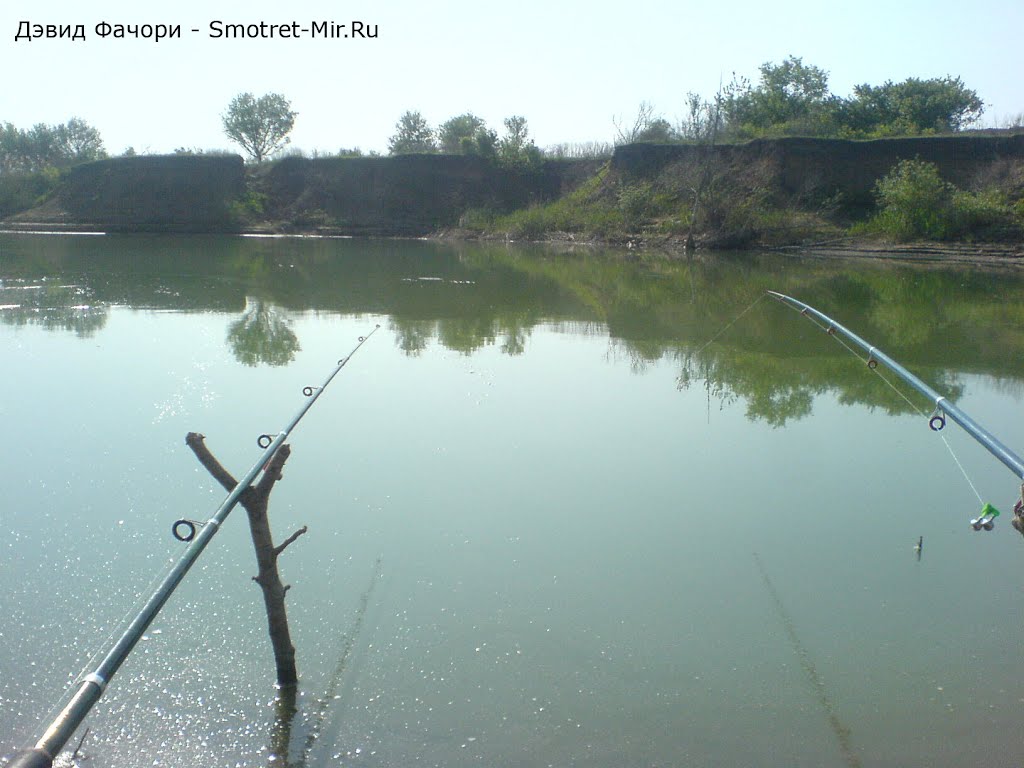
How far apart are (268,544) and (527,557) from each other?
2.06 m

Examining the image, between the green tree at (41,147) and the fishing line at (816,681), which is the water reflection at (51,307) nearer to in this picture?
the fishing line at (816,681)

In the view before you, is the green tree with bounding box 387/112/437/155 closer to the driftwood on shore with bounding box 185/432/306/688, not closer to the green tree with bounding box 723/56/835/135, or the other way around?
the green tree with bounding box 723/56/835/135

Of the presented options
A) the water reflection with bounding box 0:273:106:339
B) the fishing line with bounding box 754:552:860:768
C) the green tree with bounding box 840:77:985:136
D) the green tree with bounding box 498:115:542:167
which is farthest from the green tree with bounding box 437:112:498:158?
the fishing line with bounding box 754:552:860:768

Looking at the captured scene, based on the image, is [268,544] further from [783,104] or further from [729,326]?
[783,104]

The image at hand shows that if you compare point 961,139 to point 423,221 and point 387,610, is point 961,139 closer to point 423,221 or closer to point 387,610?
point 423,221

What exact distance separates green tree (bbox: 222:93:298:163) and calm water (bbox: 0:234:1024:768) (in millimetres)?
57187

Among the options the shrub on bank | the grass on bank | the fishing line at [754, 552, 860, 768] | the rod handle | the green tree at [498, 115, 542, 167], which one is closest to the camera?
the rod handle

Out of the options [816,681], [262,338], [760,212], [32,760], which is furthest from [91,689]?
[760,212]

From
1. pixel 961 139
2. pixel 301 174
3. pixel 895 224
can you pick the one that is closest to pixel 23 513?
pixel 895 224

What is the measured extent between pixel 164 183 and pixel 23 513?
47.3m

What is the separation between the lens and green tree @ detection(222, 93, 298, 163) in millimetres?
64688

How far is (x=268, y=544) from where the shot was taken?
150 inches

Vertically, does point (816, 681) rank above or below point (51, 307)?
below

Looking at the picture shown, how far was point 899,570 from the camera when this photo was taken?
5383mm
